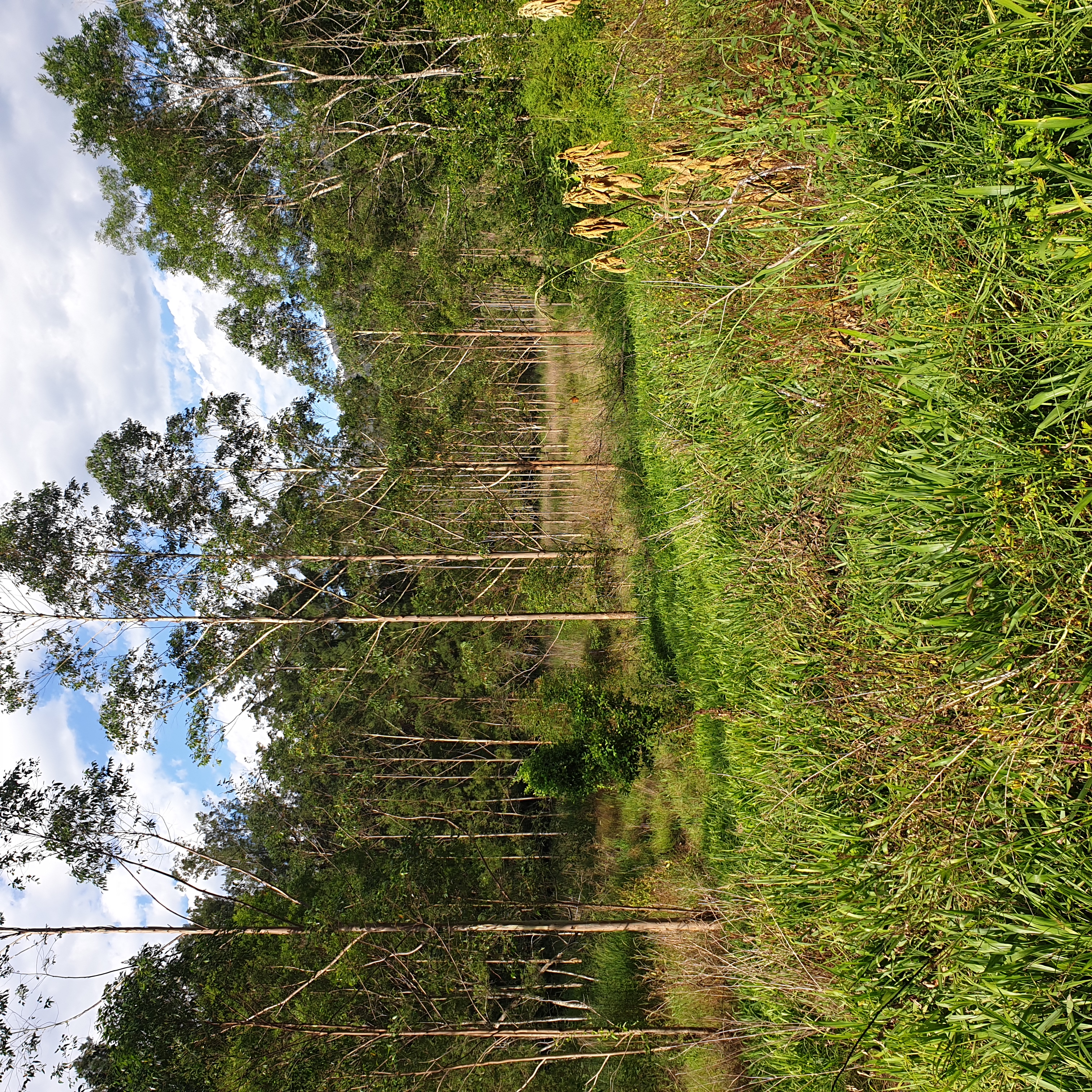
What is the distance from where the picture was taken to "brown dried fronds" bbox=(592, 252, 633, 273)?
7270mm

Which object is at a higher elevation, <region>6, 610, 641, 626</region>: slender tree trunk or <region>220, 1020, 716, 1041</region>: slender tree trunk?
<region>6, 610, 641, 626</region>: slender tree trunk

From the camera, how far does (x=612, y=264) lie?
25.3 ft

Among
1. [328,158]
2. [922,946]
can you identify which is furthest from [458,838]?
[328,158]

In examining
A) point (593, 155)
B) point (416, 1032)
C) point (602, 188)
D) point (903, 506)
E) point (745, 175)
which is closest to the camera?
point (903, 506)

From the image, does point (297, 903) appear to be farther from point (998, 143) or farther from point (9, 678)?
point (998, 143)

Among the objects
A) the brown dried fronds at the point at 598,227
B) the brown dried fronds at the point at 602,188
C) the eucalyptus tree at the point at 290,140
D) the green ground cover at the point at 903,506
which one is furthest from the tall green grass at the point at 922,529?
the eucalyptus tree at the point at 290,140

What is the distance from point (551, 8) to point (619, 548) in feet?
22.4

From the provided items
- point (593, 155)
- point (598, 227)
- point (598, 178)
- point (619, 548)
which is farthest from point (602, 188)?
point (619, 548)

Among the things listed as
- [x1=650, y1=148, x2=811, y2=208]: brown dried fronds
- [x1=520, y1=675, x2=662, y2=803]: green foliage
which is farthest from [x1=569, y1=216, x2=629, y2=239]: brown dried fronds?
[x1=520, y1=675, x2=662, y2=803]: green foliage

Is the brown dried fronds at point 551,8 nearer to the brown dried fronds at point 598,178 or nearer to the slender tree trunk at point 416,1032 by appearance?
the brown dried fronds at point 598,178

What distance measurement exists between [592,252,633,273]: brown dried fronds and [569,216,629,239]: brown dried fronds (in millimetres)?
290

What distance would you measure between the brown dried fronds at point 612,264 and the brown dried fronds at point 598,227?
0.95 feet

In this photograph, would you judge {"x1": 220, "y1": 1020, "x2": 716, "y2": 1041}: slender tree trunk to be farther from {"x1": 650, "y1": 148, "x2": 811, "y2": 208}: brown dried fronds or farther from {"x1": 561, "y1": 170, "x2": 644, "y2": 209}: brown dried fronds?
{"x1": 561, "y1": 170, "x2": 644, "y2": 209}: brown dried fronds

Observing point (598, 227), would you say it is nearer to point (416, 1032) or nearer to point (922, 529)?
point (922, 529)
